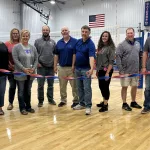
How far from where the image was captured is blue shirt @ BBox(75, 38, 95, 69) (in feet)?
13.7

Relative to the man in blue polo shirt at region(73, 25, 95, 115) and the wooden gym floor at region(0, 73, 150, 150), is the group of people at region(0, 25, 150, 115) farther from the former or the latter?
the wooden gym floor at region(0, 73, 150, 150)

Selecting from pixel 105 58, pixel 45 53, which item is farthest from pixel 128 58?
pixel 45 53

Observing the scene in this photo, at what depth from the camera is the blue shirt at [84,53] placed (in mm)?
4164

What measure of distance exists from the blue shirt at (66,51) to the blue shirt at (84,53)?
1.07 feet

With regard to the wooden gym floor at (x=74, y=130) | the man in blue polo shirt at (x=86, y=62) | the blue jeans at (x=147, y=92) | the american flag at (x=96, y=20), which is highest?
the american flag at (x=96, y=20)

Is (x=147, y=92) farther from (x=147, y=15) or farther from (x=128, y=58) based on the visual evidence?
(x=147, y=15)

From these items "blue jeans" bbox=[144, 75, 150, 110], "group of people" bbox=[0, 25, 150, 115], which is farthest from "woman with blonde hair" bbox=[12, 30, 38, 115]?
"blue jeans" bbox=[144, 75, 150, 110]

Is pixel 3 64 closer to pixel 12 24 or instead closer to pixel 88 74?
pixel 88 74

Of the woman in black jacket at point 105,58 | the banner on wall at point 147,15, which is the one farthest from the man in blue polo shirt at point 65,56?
the banner on wall at point 147,15

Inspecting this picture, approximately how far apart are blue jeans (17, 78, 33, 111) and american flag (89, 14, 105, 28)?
14.6 m

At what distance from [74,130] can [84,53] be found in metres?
1.47

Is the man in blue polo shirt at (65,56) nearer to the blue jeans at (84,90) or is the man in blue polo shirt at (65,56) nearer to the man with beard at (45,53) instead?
the man with beard at (45,53)

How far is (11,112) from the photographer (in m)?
4.42

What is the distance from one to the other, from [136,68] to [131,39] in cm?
53
